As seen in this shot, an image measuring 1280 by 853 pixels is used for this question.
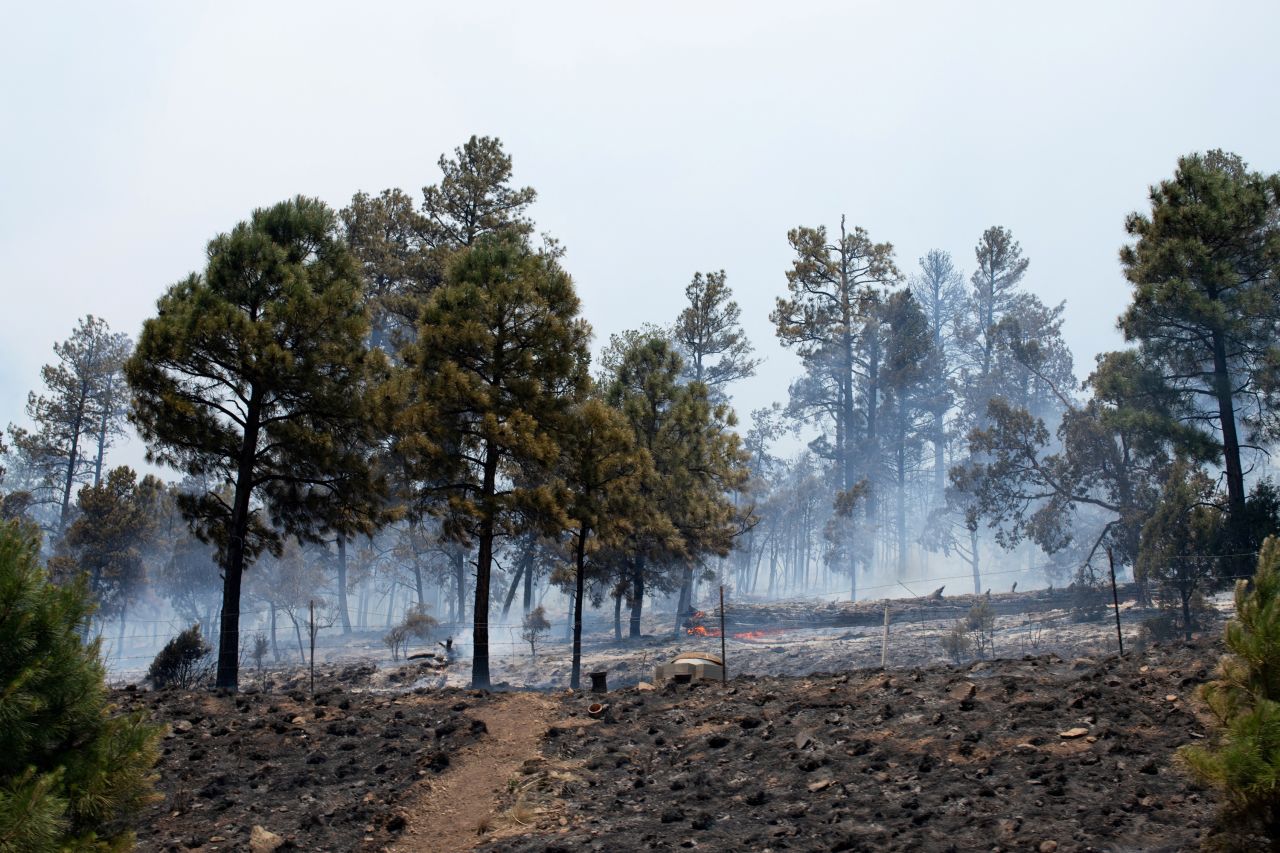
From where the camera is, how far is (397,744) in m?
13.4

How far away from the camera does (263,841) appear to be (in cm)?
984

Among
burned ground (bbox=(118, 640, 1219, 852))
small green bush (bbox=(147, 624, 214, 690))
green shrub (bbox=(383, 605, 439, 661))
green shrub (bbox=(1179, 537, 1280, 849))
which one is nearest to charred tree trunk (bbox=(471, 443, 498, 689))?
small green bush (bbox=(147, 624, 214, 690))

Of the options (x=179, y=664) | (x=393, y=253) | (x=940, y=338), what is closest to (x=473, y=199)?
(x=393, y=253)

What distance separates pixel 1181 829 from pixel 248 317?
19.5m

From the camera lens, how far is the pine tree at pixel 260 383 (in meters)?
20.8

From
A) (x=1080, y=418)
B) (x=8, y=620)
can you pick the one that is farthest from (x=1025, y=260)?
(x=8, y=620)

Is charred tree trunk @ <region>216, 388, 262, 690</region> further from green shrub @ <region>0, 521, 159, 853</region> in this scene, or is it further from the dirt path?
green shrub @ <region>0, 521, 159, 853</region>

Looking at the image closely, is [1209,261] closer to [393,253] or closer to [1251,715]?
[1251,715]

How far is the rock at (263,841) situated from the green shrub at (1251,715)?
8.33 metres

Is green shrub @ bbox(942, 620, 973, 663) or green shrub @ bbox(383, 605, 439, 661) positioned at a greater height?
green shrub @ bbox(942, 620, 973, 663)

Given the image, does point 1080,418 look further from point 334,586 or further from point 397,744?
point 334,586

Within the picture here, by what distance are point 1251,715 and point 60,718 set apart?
7837mm

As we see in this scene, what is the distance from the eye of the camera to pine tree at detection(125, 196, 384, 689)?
68.2 ft

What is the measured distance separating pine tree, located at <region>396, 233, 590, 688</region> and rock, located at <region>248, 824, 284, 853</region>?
12914 millimetres
